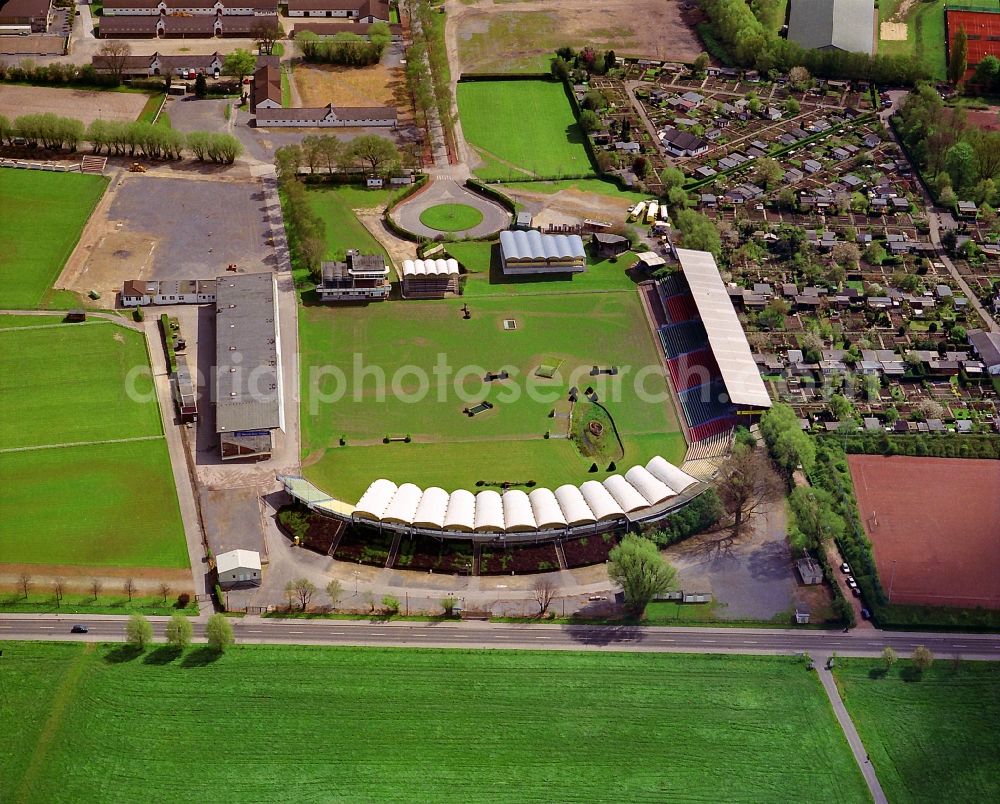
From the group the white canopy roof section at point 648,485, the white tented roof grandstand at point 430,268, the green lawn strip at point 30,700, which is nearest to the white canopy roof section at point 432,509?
the white canopy roof section at point 648,485

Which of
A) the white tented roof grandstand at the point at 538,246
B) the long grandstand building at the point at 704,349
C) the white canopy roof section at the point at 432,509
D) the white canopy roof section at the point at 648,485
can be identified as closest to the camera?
the white canopy roof section at the point at 432,509

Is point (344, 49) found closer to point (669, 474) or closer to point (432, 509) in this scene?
point (432, 509)

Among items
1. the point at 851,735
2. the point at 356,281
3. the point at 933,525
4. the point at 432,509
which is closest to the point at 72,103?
the point at 356,281

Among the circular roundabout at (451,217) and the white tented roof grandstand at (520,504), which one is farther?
the circular roundabout at (451,217)

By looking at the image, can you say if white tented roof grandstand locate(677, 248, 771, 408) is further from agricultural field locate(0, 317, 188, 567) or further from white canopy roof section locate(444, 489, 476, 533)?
agricultural field locate(0, 317, 188, 567)

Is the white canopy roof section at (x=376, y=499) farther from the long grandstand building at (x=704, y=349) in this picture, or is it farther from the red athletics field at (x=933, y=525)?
the red athletics field at (x=933, y=525)

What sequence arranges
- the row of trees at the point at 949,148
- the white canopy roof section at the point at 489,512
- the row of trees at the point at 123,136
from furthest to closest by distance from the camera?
the row of trees at the point at 949,148 < the row of trees at the point at 123,136 < the white canopy roof section at the point at 489,512

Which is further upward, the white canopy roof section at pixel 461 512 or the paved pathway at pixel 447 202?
the paved pathway at pixel 447 202

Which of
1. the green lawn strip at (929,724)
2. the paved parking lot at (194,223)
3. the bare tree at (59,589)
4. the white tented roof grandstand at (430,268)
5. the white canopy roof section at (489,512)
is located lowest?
the green lawn strip at (929,724)
